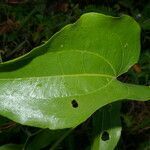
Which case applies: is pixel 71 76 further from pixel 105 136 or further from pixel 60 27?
pixel 60 27

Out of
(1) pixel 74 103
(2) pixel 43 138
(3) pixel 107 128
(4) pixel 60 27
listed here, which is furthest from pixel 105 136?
(4) pixel 60 27

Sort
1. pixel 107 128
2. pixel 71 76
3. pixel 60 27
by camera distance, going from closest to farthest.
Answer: pixel 71 76 < pixel 107 128 < pixel 60 27

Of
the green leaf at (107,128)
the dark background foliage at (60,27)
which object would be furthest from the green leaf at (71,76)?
the dark background foliage at (60,27)

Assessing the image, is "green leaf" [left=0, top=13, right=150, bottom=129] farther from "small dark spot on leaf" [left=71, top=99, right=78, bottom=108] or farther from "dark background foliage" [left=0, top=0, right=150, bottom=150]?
"dark background foliage" [left=0, top=0, right=150, bottom=150]

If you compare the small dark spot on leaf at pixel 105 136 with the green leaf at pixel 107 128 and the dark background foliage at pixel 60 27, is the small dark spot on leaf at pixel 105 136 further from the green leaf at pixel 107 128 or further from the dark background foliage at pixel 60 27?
the dark background foliage at pixel 60 27

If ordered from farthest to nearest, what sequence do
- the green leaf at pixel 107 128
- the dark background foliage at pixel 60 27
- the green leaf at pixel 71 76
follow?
the dark background foliage at pixel 60 27
the green leaf at pixel 107 128
the green leaf at pixel 71 76

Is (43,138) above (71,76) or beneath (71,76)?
beneath

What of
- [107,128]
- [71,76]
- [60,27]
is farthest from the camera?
[60,27]
